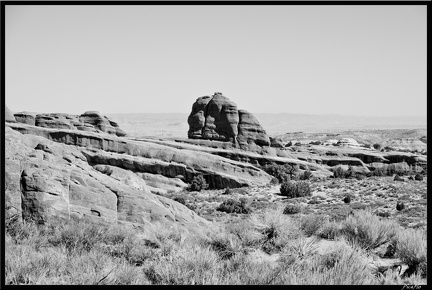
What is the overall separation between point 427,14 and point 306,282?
4.14 m

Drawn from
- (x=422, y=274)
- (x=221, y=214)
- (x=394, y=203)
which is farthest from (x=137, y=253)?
(x=394, y=203)

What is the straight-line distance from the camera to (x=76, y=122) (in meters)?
47.4

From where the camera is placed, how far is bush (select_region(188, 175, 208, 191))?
1537 inches

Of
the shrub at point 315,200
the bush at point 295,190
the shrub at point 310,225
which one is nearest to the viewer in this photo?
the shrub at point 310,225

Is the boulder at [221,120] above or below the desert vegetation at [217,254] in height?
above

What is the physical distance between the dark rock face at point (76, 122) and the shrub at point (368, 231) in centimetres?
4342

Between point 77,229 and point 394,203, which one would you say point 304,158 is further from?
point 77,229

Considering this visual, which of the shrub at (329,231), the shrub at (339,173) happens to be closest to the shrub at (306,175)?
the shrub at (339,173)

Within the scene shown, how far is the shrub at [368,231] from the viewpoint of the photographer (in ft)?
22.0

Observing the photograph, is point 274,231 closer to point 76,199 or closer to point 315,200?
point 76,199

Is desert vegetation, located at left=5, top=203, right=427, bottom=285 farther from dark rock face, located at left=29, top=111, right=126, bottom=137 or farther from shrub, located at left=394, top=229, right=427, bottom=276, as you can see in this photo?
dark rock face, located at left=29, top=111, right=126, bottom=137

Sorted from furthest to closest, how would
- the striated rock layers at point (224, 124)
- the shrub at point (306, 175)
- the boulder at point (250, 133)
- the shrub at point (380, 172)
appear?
the striated rock layers at point (224, 124) < the boulder at point (250, 133) < the shrub at point (380, 172) < the shrub at point (306, 175)

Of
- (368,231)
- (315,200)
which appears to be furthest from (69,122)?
(368,231)

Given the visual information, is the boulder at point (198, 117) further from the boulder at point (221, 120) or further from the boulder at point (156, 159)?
the boulder at point (156, 159)
